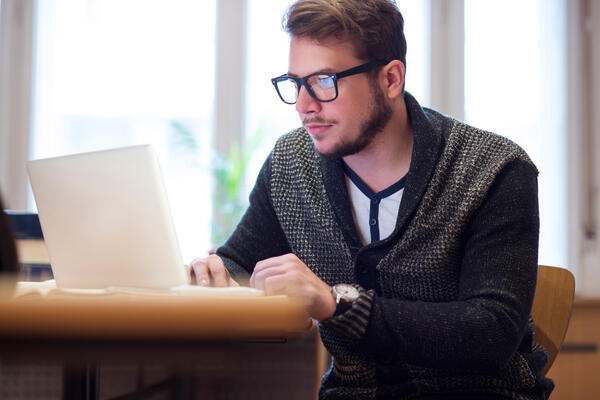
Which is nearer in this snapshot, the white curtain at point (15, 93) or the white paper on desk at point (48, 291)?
the white paper on desk at point (48, 291)

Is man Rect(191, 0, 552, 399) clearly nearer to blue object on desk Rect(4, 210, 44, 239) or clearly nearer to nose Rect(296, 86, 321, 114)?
nose Rect(296, 86, 321, 114)

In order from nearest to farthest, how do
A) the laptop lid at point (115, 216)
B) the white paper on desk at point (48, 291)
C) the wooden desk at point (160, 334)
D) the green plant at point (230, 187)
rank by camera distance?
the wooden desk at point (160, 334) → the white paper on desk at point (48, 291) → the laptop lid at point (115, 216) → the green plant at point (230, 187)

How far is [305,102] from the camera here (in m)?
1.29

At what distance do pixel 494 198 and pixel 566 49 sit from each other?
3.23 metres

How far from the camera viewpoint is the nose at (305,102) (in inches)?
51.1

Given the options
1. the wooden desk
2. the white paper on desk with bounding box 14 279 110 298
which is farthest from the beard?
the wooden desk

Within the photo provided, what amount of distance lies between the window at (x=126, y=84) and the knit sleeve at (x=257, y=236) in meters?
2.30

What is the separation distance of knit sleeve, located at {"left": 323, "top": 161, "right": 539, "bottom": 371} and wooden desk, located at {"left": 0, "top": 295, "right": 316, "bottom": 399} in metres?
0.37

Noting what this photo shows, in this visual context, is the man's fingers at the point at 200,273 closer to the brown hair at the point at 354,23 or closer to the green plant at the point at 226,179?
the brown hair at the point at 354,23

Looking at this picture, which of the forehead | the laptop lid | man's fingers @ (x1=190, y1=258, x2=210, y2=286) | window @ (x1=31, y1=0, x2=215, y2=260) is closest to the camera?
the laptop lid

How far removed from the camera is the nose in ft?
4.25

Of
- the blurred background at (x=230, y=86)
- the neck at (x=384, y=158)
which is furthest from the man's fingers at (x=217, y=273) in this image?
the blurred background at (x=230, y=86)

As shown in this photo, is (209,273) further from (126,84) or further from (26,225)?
(126,84)

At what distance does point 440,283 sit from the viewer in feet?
3.94
